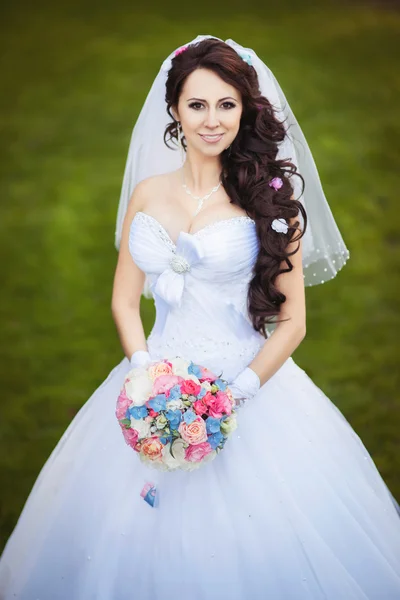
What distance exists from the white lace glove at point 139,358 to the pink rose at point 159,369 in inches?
12.4

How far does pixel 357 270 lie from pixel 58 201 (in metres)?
2.72

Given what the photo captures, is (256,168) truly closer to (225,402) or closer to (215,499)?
(225,402)

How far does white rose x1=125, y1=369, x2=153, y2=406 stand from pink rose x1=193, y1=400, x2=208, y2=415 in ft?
Answer: 0.61

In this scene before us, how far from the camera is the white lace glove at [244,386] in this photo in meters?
3.33

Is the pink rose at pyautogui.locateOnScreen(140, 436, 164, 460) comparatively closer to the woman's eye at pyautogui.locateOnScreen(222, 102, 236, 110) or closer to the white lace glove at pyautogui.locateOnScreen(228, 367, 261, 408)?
the white lace glove at pyautogui.locateOnScreen(228, 367, 261, 408)

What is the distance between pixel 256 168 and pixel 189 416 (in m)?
1.11

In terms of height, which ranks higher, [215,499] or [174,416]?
[174,416]

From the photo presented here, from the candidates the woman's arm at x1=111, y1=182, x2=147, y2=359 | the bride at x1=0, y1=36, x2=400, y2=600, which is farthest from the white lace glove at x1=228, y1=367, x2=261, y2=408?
the woman's arm at x1=111, y1=182, x2=147, y2=359

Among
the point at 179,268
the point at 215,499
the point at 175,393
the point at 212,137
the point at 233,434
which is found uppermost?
the point at 212,137

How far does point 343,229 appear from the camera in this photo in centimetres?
748

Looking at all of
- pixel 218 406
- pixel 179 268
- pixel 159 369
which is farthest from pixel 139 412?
pixel 179 268

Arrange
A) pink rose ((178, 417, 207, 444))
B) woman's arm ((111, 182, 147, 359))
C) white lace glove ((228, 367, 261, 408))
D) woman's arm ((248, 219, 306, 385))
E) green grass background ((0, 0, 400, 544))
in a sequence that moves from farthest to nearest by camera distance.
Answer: green grass background ((0, 0, 400, 544)), woman's arm ((111, 182, 147, 359)), woman's arm ((248, 219, 306, 385)), white lace glove ((228, 367, 261, 408)), pink rose ((178, 417, 207, 444))

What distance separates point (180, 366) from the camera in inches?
124

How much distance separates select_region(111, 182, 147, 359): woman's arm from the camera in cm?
367
